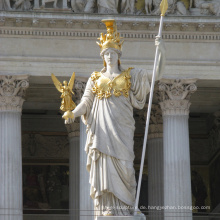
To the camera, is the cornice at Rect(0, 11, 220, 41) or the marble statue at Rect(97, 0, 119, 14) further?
the marble statue at Rect(97, 0, 119, 14)

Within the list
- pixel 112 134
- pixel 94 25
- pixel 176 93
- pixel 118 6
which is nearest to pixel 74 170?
pixel 176 93

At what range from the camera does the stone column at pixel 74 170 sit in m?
38.3

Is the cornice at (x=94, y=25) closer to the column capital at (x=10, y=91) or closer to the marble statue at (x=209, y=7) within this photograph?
the marble statue at (x=209, y=7)

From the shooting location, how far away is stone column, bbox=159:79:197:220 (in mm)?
34625

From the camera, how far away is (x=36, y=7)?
115ft

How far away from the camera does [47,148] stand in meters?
43.4

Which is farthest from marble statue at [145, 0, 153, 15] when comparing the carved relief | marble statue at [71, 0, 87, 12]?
the carved relief

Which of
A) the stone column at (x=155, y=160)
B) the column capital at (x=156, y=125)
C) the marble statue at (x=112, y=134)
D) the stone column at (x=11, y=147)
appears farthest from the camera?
the column capital at (x=156, y=125)

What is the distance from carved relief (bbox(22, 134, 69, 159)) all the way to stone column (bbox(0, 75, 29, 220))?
27.3 ft

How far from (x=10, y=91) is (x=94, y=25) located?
3259 mm

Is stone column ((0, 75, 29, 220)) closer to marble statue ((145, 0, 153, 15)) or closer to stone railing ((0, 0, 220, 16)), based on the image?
stone railing ((0, 0, 220, 16))

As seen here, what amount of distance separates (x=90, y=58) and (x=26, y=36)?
2083mm

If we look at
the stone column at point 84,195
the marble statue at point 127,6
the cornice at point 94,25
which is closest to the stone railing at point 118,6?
the marble statue at point 127,6

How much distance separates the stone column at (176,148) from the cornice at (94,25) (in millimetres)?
1552
